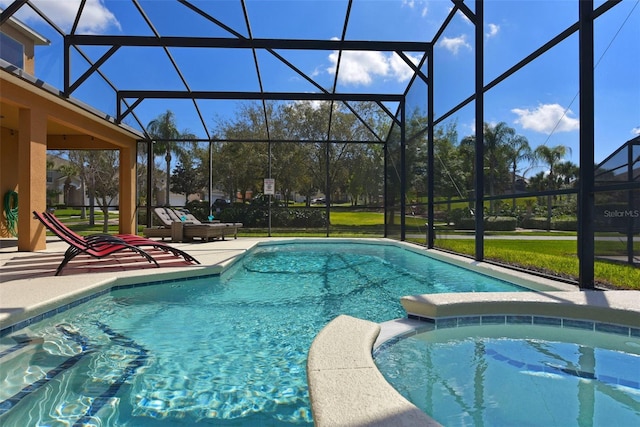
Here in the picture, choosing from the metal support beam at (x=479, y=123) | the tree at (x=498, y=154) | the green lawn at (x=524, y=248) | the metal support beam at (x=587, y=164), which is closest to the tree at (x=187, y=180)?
the green lawn at (x=524, y=248)

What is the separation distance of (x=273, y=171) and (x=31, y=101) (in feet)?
39.4

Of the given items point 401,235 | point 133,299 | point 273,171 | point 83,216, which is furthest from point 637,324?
point 83,216

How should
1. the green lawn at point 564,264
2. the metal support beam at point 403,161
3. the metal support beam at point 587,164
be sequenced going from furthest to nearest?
the metal support beam at point 403,161
the green lawn at point 564,264
the metal support beam at point 587,164

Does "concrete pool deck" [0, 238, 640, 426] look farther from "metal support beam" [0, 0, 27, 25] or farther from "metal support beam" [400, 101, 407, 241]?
"metal support beam" [400, 101, 407, 241]

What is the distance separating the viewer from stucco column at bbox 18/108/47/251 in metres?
6.92

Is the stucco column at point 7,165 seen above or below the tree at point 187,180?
below

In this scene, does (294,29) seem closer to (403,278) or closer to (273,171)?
(403,278)

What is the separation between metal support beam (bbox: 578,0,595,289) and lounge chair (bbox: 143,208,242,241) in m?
8.02

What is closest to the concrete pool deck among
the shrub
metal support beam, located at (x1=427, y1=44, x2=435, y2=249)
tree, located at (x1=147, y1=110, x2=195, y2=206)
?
metal support beam, located at (x1=427, y1=44, x2=435, y2=249)

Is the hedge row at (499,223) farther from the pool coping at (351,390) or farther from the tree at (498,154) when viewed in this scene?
the pool coping at (351,390)

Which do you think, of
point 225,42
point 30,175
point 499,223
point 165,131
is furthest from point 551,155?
point 165,131

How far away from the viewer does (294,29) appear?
8086 millimetres

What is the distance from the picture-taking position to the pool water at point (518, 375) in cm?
191

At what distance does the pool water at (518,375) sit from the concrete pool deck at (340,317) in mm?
195
